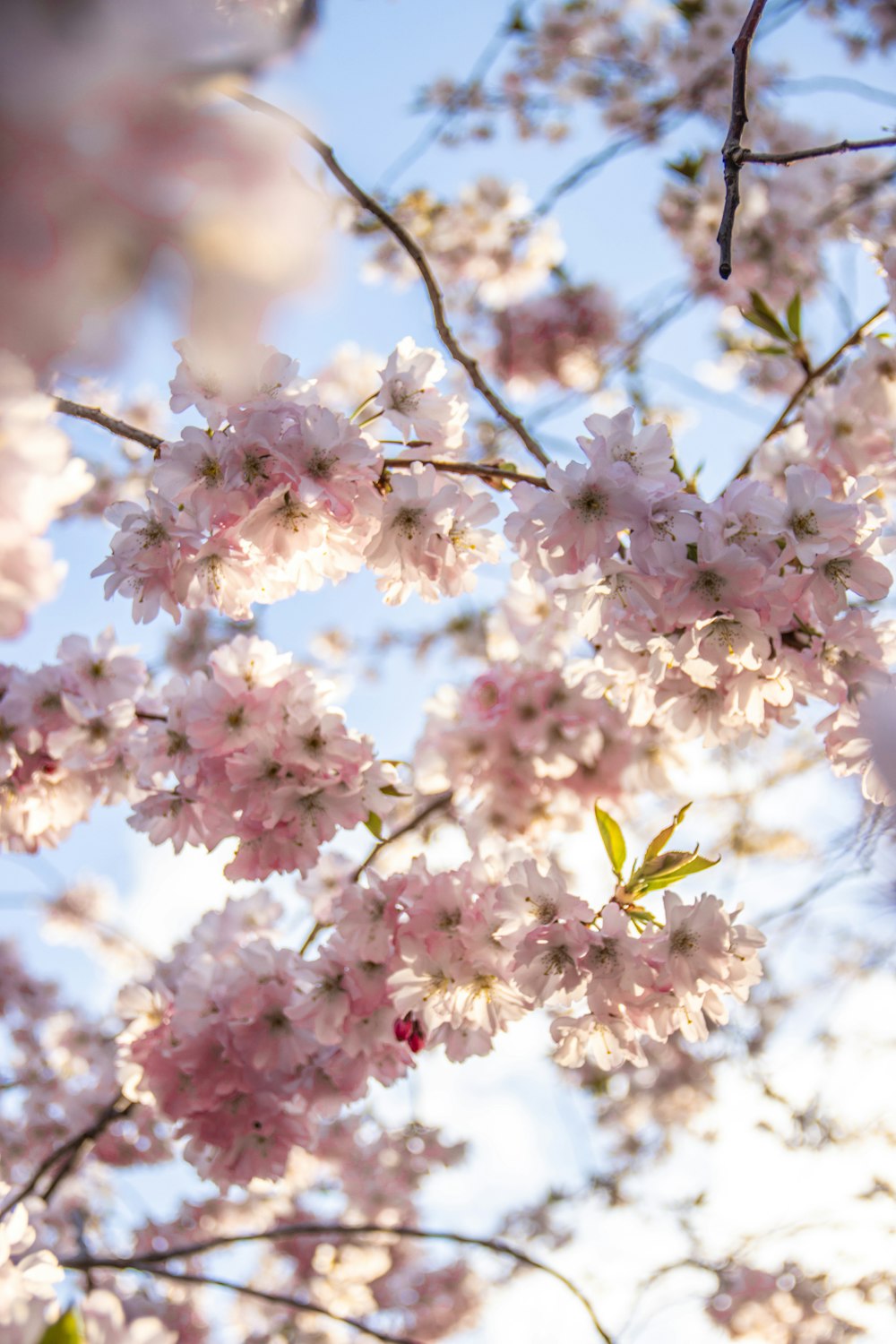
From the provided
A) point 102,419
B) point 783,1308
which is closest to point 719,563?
point 102,419

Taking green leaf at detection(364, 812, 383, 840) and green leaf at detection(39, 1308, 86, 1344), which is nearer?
green leaf at detection(39, 1308, 86, 1344)

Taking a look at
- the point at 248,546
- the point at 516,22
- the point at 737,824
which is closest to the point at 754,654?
the point at 248,546

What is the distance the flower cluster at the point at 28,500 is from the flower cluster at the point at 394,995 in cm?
93

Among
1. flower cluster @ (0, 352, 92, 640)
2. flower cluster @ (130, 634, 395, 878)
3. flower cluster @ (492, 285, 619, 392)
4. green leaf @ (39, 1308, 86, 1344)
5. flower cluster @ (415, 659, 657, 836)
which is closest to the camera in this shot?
flower cluster @ (0, 352, 92, 640)

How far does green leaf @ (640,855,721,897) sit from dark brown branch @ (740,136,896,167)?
108 cm

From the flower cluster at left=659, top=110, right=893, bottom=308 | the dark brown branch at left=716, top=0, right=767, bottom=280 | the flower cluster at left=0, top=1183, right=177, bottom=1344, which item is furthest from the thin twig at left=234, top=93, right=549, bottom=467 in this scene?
the flower cluster at left=659, top=110, right=893, bottom=308

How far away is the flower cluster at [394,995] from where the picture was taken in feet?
4.83

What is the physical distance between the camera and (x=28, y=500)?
32.3 inches

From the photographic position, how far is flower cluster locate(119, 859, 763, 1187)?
147 centimetres

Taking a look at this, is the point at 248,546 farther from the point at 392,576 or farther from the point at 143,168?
the point at 143,168

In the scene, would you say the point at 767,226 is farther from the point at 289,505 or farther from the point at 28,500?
the point at 28,500

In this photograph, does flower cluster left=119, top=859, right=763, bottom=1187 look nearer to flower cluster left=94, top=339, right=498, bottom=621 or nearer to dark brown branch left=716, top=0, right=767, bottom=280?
flower cluster left=94, top=339, right=498, bottom=621

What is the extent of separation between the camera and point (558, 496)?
4.87ft

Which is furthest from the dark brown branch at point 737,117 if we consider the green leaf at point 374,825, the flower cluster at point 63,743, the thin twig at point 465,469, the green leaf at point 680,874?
the flower cluster at point 63,743
